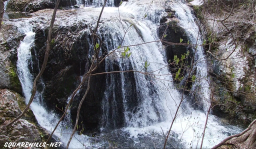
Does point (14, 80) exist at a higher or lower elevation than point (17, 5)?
lower

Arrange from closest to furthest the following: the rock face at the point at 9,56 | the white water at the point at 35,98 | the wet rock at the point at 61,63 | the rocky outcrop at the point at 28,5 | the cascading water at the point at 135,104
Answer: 1. the rock face at the point at 9,56
2. the white water at the point at 35,98
3. the cascading water at the point at 135,104
4. the wet rock at the point at 61,63
5. the rocky outcrop at the point at 28,5

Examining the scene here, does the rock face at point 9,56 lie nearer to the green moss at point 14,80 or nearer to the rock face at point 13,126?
the green moss at point 14,80

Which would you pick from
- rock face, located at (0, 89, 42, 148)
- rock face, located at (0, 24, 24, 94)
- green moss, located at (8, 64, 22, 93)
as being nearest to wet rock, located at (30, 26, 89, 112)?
rock face, located at (0, 24, 24, 94)

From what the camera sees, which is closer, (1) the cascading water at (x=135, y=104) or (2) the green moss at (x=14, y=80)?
(2) the green moss at (x=14, y=80)

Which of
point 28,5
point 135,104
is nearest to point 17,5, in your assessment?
point 28,5

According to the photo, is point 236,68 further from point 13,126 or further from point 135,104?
point 13,126

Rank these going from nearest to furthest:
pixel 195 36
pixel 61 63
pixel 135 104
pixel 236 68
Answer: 1. pixel 61 63
2. pixel 135 104
3. pixel 236 68
4. pixel 195 36

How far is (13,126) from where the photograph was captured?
395 cm

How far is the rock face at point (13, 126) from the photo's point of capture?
3.81 metres

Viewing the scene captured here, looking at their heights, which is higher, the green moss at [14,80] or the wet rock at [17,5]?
the wet rock at [17,5]

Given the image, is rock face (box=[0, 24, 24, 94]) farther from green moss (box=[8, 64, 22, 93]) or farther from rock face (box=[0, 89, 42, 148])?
rock face (box=[0, 89, 42, 148])

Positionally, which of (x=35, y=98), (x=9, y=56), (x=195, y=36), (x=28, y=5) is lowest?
(x=35, y=98)

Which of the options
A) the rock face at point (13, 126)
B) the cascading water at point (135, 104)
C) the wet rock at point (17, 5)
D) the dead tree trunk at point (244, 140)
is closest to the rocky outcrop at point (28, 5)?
the wet rock at point (17, 5)

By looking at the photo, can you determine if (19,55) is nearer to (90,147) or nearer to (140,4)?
(90,147)
